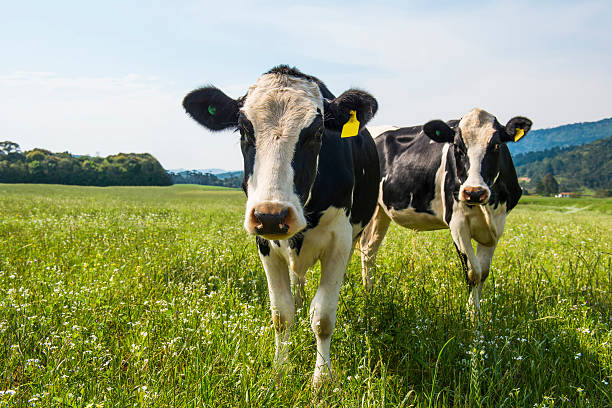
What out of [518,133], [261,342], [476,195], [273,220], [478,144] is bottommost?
[261,342]

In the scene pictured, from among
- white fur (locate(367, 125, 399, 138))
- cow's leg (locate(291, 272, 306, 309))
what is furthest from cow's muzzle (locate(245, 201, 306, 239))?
white fur (locate(367, 125, 399, 138))

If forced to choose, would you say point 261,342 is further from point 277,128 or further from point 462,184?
→ point 462,184

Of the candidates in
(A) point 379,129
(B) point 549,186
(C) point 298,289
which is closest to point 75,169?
(A) point 379,129

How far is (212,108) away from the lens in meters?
3.78

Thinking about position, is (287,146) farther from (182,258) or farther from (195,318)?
(182,258)

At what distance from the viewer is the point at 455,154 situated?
5863 mm

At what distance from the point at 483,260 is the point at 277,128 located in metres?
3.76

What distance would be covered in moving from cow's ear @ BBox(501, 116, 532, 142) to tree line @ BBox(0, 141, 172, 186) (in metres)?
95.7

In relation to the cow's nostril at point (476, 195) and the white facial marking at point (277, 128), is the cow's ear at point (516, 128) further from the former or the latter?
the white facial marking at point (277, 128)

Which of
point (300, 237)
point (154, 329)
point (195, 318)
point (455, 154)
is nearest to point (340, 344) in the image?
point (300, 237)

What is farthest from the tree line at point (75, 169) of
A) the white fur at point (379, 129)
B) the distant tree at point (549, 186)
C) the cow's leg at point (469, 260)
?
the distant tree at point (549, 186)

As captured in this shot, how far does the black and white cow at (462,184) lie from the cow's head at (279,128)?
177cm

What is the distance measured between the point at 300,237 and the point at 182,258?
3339 mm

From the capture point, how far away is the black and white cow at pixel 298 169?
2.97 m
